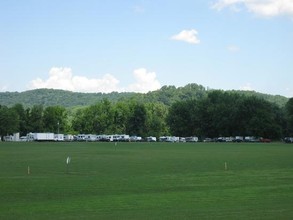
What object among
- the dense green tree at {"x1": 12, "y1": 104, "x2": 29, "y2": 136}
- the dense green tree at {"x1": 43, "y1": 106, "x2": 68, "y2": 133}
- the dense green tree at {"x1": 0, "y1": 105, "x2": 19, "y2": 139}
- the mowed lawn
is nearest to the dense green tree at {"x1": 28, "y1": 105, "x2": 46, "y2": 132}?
the dense green tree at {"x1": 12, "y1": 104, "x2": 29, "y2": 136}

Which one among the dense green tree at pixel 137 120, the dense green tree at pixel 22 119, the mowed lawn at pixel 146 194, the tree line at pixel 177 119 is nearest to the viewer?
the mowed lawn at pixel 146 194

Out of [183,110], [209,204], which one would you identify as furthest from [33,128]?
[209,204]

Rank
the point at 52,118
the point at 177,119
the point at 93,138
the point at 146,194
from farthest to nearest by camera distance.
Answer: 1. the point at 52,118
2. the point at 177,119
3. the point at 93,138
4. the point at 146,194

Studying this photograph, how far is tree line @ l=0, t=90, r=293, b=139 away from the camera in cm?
14938

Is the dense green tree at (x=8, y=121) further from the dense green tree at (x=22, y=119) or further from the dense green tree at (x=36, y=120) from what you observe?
the dense green tree at (x=36, y=120)

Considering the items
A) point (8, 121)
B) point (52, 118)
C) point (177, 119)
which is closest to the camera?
point (8, 121)

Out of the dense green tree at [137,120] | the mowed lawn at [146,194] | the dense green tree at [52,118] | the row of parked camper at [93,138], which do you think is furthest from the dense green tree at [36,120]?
the mowed lawn at [146,194]

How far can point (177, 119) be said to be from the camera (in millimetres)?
178375

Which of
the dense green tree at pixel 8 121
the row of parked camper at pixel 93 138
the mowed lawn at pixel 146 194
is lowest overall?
the mowed lawn at pixel 146 194

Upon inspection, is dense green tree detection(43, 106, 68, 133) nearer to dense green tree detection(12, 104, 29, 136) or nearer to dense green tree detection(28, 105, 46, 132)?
dense green tree detection(28, 105, 46, 132)

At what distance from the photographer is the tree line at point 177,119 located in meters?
149

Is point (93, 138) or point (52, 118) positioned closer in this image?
point (93, 138)

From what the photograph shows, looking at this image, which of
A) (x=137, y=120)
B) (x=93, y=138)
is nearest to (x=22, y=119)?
(x=93, y=138)

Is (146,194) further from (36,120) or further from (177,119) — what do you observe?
(36,120)
